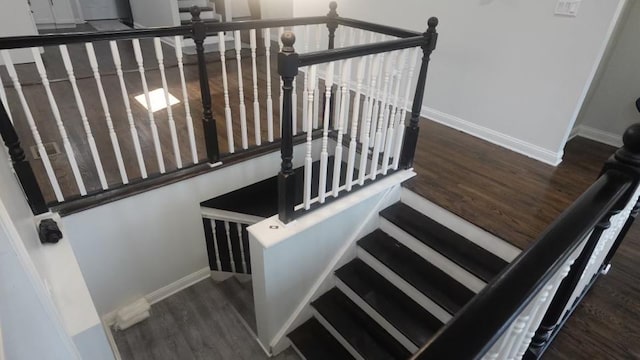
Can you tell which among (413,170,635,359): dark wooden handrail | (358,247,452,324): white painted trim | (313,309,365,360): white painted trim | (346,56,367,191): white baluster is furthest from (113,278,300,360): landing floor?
(413,170,635,359): dark wooden handrail

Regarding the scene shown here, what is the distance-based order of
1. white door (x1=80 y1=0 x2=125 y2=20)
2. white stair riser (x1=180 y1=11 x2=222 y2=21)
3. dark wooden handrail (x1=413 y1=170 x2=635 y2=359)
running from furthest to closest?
1. white door (x1=80 y1=0 x2=125 y2=20)
2. white stair riser (x1=180 y1=11 x2=222 y2=21)
3. dark wooden handrail (x1=413 y1=170 x2=635 y2=359)

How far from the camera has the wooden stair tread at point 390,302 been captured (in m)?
2.11

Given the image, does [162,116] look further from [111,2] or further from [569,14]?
[111,2]

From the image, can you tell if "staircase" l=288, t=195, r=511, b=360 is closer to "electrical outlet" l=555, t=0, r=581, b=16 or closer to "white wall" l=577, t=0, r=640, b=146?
"electrical outlet" l=555, t=0, r=581, b=16

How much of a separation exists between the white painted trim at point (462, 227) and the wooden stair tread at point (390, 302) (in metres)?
0.54

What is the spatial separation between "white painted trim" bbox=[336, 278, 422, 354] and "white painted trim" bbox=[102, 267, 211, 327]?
117 cm

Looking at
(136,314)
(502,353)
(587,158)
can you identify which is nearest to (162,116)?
(136,314)

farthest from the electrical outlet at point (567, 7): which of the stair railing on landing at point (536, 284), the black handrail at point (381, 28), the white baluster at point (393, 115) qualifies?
the stair railing on landing at point (536, 284)

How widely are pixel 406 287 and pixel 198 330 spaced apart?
59.1 inches

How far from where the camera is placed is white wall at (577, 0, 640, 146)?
291 centimetres

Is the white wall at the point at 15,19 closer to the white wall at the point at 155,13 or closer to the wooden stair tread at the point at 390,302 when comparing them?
the white wall at the point at 155,13

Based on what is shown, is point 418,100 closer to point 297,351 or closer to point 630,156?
point 630,156

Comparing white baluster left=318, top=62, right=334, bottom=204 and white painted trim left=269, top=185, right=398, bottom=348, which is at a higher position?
white baluster left=318, top=62, right=334, bottom=204

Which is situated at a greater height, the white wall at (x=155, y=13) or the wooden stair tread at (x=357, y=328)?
the white wall at (x=155, y=13)
